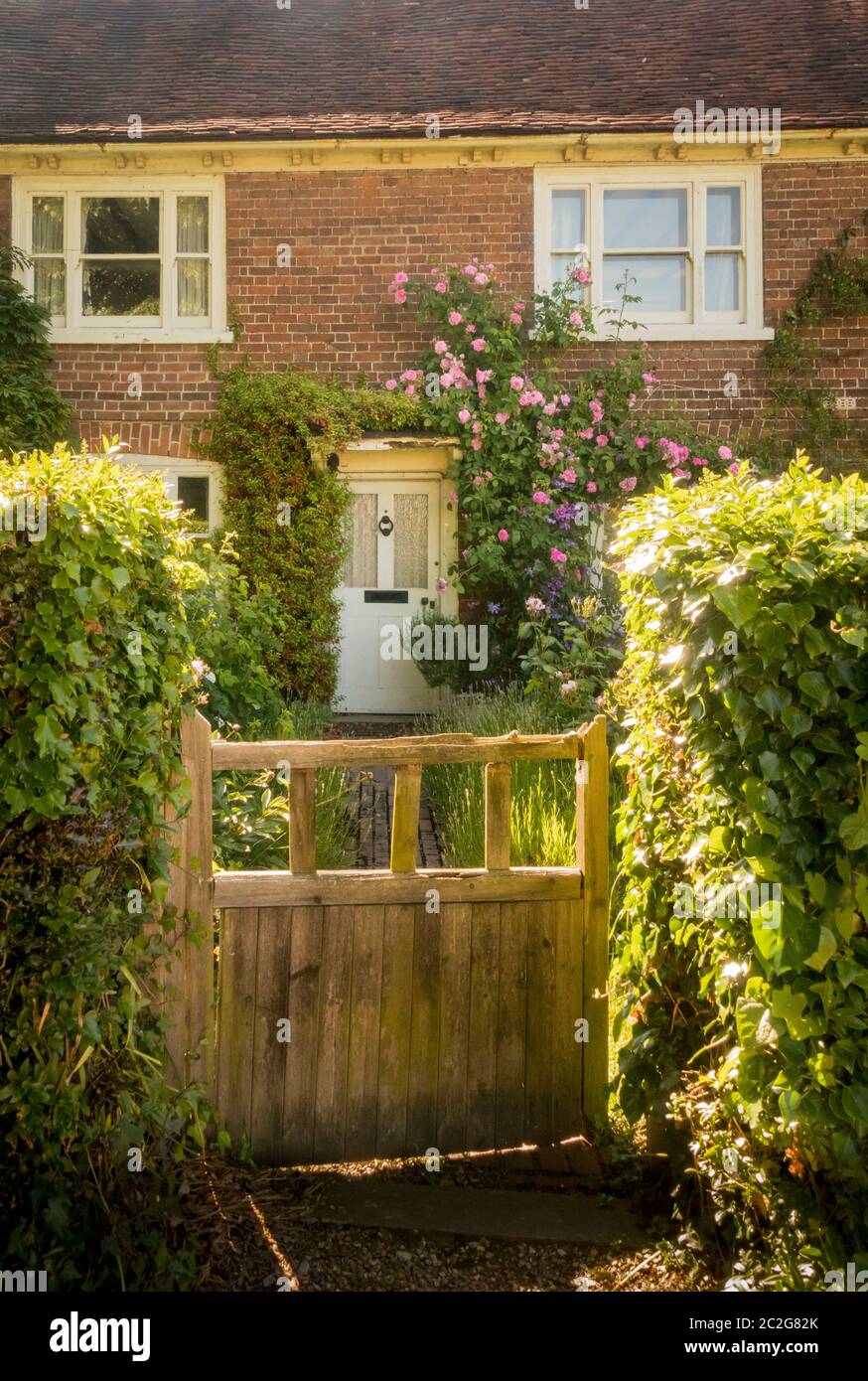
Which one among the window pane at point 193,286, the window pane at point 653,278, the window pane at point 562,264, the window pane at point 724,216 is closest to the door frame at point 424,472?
the window pane at point 562,264

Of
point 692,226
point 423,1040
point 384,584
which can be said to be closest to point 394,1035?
point 423,1040

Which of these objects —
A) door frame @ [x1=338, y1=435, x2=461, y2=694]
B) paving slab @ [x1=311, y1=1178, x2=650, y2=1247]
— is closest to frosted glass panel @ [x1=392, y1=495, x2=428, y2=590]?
door frame @ [x1=338, y1=435, x2=461, y2=694]

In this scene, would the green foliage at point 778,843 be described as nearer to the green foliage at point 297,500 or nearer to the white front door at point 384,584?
the green foliage at point 297,500

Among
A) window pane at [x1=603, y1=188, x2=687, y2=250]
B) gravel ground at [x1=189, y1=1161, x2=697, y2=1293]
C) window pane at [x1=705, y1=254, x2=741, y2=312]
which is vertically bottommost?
gravel ground at [x1=189, y1=1161, x2=697, y2=1293]

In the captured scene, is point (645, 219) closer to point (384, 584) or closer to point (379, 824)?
point (384, 584)

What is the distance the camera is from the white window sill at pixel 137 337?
448 inches

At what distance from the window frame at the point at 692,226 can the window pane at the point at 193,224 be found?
11.1ft

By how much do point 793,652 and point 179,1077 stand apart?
231 cm

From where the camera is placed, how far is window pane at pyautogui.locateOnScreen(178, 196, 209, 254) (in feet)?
38.1

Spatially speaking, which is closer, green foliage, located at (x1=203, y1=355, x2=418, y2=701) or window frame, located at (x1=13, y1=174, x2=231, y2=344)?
green foliage, located at (x1=203, y1=355, x2=418, y2=701)

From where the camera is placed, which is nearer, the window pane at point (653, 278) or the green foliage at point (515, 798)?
the green foliage at point (515, 798)

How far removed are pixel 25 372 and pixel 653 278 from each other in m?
6.34

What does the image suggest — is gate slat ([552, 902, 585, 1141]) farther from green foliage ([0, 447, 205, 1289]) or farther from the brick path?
the brick path

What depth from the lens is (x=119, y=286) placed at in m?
11.8
